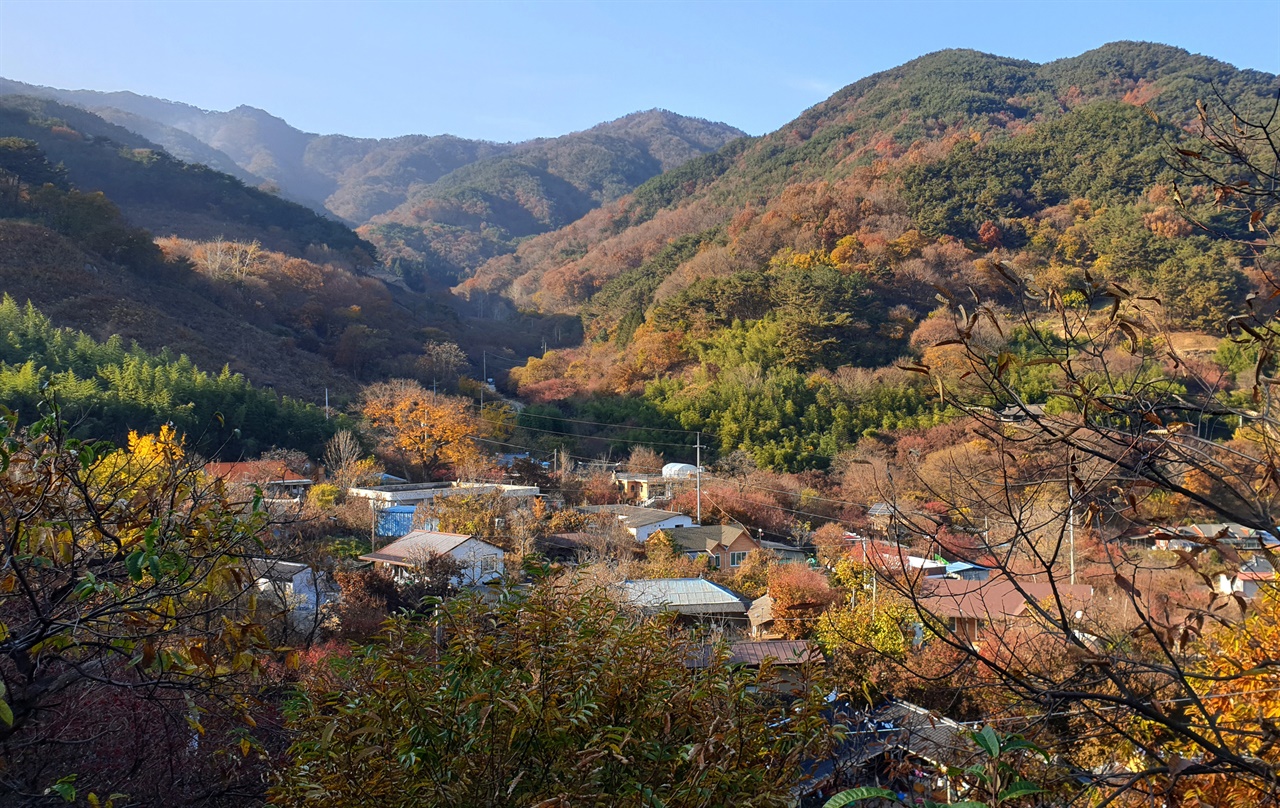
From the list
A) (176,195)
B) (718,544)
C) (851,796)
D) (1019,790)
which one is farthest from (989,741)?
(176,195)

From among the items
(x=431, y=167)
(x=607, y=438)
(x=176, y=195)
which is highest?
(x=431, y=167)

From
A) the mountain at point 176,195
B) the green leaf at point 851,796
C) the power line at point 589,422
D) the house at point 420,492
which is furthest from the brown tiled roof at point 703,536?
the mountain at point 176,195

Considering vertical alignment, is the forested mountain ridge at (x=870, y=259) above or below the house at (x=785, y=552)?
above

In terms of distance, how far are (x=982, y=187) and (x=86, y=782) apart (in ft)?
108

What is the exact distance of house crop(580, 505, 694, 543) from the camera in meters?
16.8

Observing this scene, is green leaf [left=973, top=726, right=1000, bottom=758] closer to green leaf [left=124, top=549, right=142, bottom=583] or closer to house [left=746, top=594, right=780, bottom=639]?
green leaf [left=124, top=549, right=142, bottom=583]

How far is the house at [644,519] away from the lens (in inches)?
663

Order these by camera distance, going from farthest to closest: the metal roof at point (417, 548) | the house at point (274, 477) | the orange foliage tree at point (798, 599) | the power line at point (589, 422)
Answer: the power line at point (589, 422)
the house at point (274, 477)
the metal roof at point (417, 548)
the orange foliage tree at point (798, 599)

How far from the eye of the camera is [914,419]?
72.3ft

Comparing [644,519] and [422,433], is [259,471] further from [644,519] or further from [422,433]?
[644,519]

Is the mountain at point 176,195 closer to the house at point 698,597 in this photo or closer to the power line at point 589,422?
the power line at point 589,422

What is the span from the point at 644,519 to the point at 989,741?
15945mm

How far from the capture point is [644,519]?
17.3 meters

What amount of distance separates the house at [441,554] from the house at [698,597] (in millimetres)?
2244
